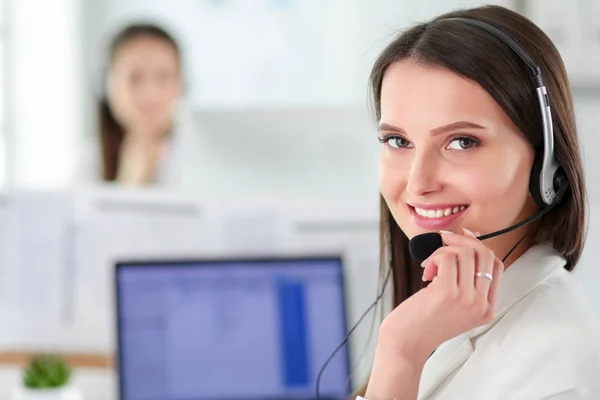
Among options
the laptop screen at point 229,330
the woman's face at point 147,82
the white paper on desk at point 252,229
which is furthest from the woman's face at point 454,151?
the woman's face at point 147,82

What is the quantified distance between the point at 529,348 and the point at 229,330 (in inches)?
34.5

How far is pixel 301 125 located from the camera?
1927 millimetres

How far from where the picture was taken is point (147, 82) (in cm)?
353

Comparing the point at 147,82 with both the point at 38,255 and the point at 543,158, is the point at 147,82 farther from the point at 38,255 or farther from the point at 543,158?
the point at 543,158

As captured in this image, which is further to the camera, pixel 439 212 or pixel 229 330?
pixel 229 330

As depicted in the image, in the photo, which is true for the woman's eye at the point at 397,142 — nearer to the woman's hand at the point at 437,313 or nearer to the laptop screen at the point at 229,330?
the woman's hand at the point at 437,313

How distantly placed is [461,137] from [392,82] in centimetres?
9

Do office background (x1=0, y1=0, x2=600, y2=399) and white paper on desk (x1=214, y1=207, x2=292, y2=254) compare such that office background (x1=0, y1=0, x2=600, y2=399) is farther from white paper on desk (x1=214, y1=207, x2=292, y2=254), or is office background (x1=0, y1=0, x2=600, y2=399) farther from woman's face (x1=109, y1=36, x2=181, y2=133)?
white paper on desk (x1=214, y1=207, x2=292, y2=254)

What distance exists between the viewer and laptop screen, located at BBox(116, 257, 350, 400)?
150 centimetres

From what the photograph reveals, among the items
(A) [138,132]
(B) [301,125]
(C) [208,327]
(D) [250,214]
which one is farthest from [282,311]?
(A) [138,132]

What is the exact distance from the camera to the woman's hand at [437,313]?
75cm

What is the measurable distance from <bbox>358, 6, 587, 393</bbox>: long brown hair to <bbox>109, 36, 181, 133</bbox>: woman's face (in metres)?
2.70

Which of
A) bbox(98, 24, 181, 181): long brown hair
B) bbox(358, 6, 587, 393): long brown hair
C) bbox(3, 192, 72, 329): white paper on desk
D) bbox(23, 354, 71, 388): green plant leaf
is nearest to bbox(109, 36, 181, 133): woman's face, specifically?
bbox(98, 24, 181, 181): long brown hair

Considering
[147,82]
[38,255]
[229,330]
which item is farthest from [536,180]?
[147,82]
